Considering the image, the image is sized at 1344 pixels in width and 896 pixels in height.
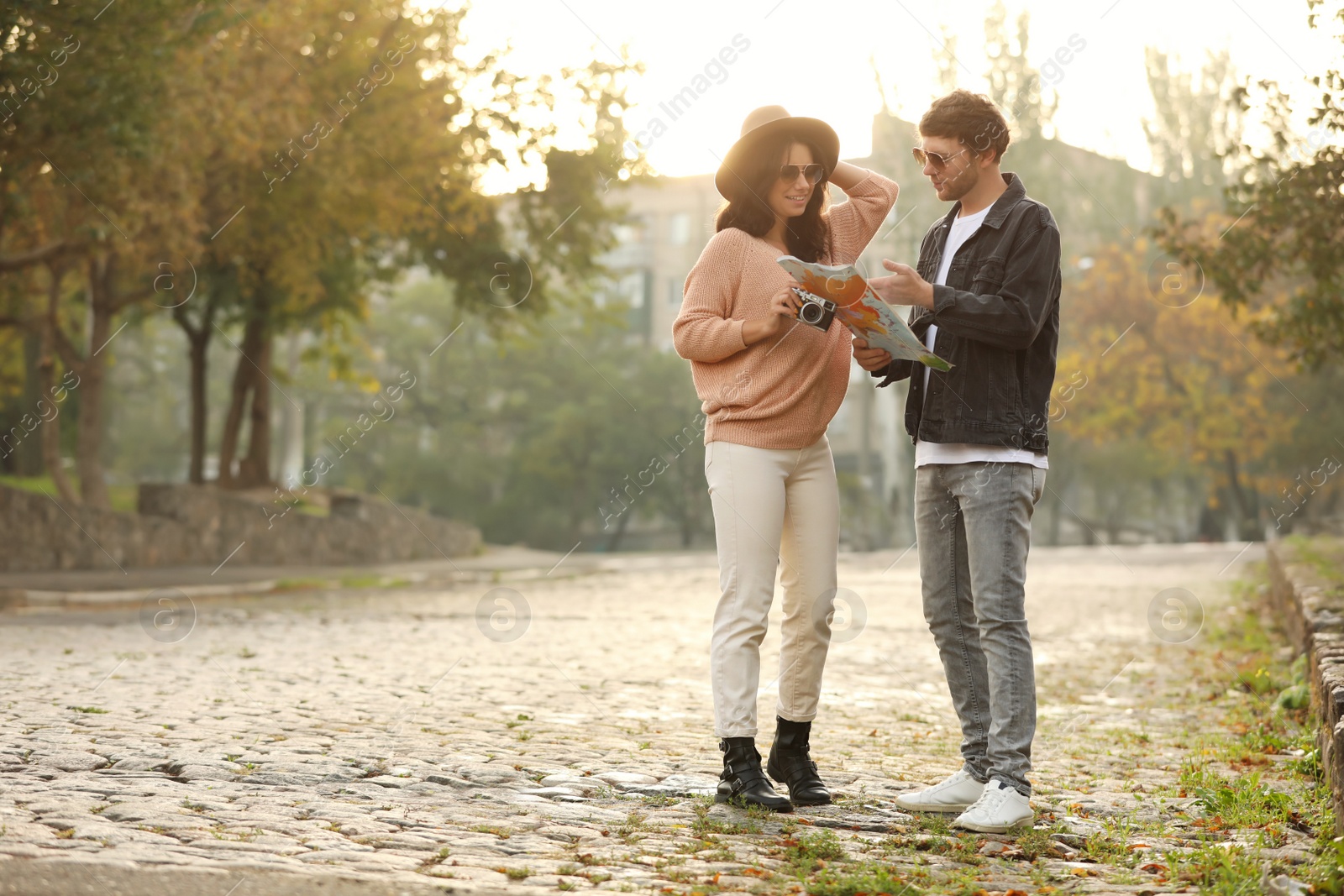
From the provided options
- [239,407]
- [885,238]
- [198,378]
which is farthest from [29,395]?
[885,238]

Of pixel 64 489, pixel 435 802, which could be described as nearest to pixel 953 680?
pixel 435 802

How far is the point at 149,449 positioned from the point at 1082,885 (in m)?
53.6

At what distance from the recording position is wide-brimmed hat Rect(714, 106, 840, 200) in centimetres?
454

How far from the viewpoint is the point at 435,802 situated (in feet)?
14.7

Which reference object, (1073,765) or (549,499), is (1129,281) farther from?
(1073,765)

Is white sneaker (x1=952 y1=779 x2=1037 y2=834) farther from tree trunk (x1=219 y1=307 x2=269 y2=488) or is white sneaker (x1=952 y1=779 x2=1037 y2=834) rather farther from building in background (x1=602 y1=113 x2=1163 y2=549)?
tree trunk (x1=219 y1=307 x2=269 y2=488)

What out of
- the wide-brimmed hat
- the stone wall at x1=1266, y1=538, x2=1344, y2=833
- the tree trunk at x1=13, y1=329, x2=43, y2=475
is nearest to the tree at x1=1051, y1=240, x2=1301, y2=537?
the stone wall at x1=1266, y1=538, x2=1344, y2=833

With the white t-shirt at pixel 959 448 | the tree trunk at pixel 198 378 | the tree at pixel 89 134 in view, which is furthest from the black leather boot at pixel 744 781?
the tree trunk at pixel 198 378

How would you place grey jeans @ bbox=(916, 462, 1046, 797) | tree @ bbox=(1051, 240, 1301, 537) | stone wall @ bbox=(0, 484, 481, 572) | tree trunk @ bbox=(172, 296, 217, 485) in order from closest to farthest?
grey jeans @ bbox=(916, 462, 1046, 797) → stone wall @ bbox=(0, 484, 481, 572) → tree trunk @ bbox=(172, 296, 217, 485) → tree @ bbox=(1051, 240, 1301, 537)

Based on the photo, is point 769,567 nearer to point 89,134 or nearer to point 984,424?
point 984,424

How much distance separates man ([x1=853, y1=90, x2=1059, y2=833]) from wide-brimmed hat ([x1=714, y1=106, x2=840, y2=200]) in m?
0.34

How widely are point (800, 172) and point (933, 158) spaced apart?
44 cm

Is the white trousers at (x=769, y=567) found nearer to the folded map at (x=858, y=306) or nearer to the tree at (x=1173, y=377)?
the folded map at (x=858, y=306)

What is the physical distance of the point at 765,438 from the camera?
14.9ft
